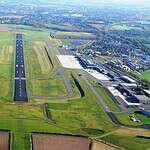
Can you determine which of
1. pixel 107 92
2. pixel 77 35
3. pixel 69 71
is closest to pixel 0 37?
pixel 77 35

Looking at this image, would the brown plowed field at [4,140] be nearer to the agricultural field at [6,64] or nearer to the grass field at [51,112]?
the grass field at [51,112]

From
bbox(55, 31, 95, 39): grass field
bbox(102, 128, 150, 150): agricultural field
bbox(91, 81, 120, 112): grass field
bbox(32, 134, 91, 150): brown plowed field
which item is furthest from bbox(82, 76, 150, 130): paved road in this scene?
bbox(55, 31, 95, 39): grass field

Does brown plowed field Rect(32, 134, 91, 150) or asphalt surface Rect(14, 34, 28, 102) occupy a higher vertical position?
brown plowed field Rect(32, 134, 91, 150)

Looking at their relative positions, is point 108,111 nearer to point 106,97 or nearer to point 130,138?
point 106,97

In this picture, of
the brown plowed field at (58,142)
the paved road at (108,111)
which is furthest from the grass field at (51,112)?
the brown plowed field at (58,142)

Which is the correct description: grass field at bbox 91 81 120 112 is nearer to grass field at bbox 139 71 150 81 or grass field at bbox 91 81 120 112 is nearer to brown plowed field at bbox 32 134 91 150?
brown plowed field at bbox 32 134 91 150
